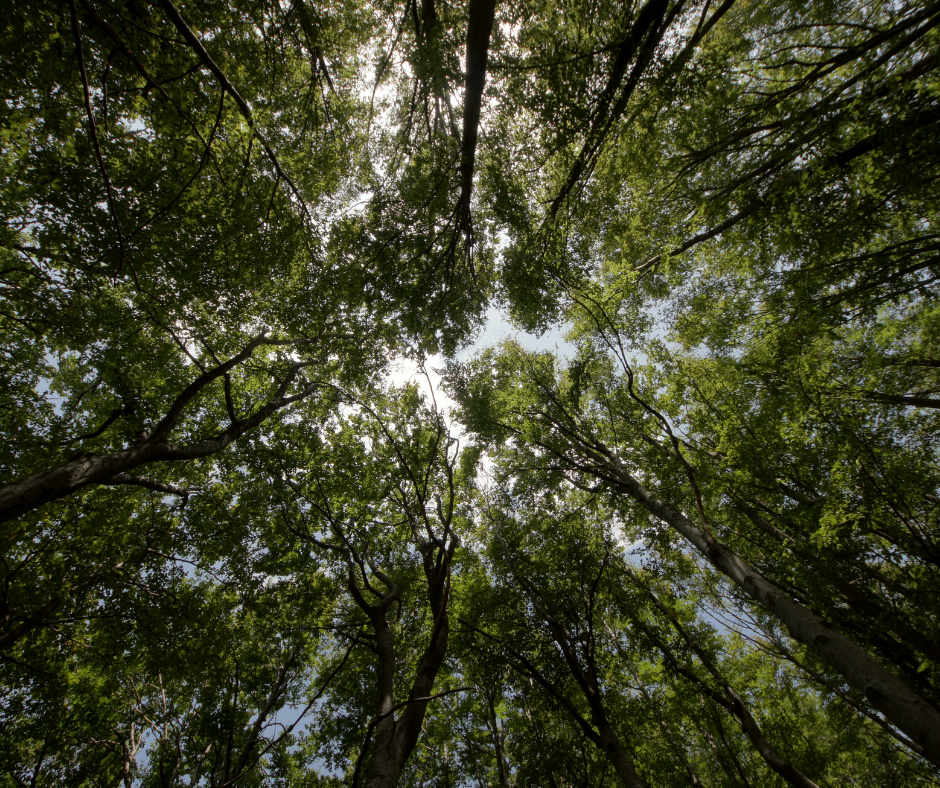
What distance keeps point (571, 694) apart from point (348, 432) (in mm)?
8179

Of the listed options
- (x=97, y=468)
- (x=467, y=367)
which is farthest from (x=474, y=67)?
(x=467, y=367)

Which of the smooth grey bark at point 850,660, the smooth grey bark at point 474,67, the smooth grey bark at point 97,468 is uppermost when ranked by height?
the smooth grey bark at point 474,67

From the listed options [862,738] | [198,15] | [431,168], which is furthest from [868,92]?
[862,738]

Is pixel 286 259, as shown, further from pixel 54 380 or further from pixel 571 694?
pixel 571 694

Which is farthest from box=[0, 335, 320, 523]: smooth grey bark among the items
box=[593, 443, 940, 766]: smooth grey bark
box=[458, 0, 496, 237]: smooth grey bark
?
box=[593, 443, 940, 766]: smooth grey bark

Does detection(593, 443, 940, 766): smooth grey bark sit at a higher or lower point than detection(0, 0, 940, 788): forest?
lower

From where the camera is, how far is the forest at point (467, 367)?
5047 millimetres

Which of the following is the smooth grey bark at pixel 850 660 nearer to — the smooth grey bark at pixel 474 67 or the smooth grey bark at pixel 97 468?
the smooth grey bark at pixel 474 67

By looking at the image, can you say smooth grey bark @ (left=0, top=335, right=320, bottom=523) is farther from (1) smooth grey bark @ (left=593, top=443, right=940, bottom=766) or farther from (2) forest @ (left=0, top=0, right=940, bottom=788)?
(1) smooth grey bark @ (left=593, top=443, right=940, bottom=766)

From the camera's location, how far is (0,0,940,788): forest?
505 cm

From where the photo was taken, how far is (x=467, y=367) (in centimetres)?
1071

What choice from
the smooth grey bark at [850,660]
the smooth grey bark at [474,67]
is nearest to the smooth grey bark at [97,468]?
the smooth grey bark at [474,67]

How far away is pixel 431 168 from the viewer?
6.71 m

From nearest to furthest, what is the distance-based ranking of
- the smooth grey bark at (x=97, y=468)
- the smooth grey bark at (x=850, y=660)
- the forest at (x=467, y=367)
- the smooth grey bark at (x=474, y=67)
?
the smooth grey bark at (x=850, y=660)
the smooth grey bark at (x=97, y=468)
the smooth grey bark at (x=474, y=67)
the forest at (x=467, y=367)
